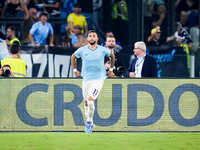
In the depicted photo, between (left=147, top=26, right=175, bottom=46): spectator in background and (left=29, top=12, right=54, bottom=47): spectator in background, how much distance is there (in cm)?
267

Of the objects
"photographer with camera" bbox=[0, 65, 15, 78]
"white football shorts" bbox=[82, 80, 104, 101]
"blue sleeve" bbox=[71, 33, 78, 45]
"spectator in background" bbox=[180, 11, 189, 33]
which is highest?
"spectator in background" bbox=[180, 11, 189, 33]

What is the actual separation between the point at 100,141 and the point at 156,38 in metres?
6.97

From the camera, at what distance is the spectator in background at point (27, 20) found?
1633cm

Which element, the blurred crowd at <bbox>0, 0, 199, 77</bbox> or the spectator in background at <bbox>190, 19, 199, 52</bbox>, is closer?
the blurred crowd at <bbox>0, 0, 199, 77</bbox>

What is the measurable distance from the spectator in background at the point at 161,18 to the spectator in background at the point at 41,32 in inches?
119

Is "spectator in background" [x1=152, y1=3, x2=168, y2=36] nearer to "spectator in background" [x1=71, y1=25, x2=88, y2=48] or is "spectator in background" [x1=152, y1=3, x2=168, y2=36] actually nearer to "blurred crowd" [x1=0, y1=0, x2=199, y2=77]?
"blurred crowd" [x1=0, y1=0, x2=199, y2=77]

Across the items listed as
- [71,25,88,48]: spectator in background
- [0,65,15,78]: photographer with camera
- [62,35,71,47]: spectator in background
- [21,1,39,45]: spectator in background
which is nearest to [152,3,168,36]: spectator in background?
[71,25,88,48]: spectator in background

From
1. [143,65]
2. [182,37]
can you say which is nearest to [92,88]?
[143,65]

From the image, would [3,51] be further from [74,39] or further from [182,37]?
[182,37]

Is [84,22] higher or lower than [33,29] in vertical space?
higher

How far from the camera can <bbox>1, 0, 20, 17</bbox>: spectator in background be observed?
16859mm

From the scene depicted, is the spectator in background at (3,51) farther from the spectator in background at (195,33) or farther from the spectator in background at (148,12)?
the spectator in background at (195,33)

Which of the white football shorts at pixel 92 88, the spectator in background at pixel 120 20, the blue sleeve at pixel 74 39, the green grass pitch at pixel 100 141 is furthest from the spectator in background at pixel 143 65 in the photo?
the spectator in background at pixel 120 20

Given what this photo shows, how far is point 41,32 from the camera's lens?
52.1 ft
